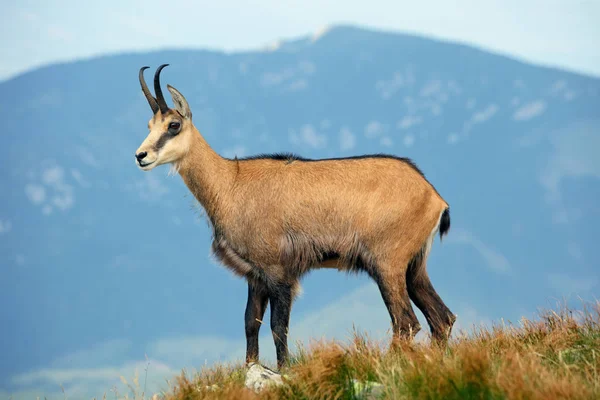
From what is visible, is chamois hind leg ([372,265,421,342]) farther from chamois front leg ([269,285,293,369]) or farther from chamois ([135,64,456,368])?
chamois front leg ([269,285,293,369])

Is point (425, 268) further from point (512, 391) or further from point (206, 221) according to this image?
point (512, 391)

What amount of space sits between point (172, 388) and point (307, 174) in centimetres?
373

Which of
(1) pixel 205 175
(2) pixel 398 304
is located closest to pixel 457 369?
(2) pixel 398 304

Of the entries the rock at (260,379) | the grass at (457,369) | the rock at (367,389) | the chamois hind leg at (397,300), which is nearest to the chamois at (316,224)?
the chamois hind leg at (397,300)

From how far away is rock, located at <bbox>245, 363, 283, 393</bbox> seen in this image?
26.3 ft

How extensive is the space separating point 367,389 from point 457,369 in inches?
38.3

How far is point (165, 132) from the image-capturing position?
35.3ft

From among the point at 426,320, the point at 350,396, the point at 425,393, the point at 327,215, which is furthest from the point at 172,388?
the point at 426,320

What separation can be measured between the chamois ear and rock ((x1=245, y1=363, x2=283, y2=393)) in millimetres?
3860

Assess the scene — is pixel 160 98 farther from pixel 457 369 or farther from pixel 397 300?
pixel 457 369

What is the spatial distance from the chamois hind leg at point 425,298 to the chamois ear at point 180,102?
3583mm

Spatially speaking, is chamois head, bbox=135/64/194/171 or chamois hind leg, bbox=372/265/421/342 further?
chamois head, bbox=135/64/194/171

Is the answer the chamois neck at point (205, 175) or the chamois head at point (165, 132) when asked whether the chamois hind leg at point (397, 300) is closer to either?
the chamois neck at point (205, 175)

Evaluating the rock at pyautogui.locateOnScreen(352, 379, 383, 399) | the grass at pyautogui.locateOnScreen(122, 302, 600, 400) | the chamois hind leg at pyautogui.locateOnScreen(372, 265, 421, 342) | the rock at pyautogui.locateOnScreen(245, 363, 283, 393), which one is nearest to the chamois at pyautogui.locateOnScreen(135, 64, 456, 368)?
the chamois hind leg at pyautogui.locateOnScreen(372, 265, 421, 342)
